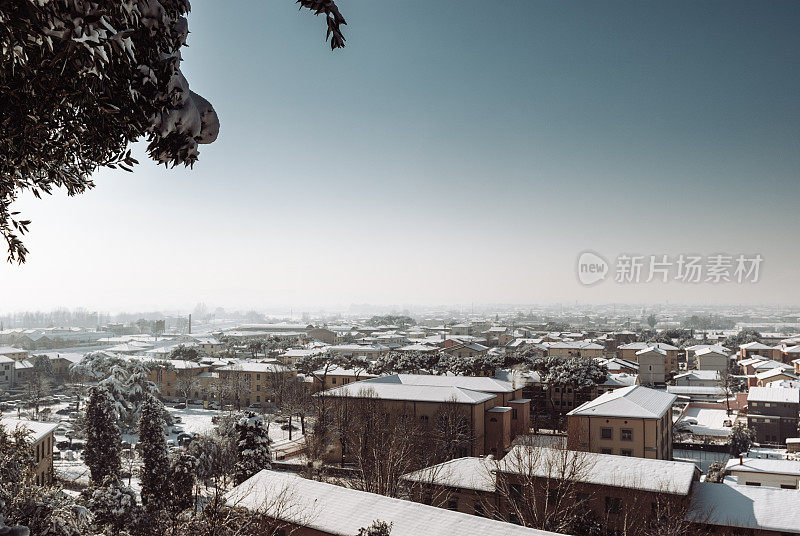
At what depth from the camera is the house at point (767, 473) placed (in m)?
17.3

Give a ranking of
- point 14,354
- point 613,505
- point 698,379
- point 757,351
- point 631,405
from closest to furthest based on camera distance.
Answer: point 613,505 < point 631,405 < point 698,379 < point 14,354 < point 757,351

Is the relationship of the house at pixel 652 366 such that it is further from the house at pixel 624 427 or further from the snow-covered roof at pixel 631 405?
the house at pixel 624 427

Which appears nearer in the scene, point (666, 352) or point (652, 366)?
point (652, 366)

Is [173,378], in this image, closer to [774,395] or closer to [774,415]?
[774,415]

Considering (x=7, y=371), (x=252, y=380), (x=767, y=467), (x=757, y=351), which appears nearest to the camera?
(x=767, y=467)

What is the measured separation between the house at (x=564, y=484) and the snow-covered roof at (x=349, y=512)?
3064 millimetres

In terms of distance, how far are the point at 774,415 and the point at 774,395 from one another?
111 cm

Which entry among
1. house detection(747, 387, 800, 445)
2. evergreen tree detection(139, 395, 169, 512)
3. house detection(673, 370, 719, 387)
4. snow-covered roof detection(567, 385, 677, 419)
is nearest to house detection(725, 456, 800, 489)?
snow-covered roof detection(567, 385, 677, 419)

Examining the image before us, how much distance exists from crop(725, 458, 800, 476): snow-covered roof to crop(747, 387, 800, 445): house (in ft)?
34.3

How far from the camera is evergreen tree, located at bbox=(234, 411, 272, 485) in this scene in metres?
17.8

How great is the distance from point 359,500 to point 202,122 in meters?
10.3

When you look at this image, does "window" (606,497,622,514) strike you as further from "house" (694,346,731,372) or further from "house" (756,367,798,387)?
"house" (694,346,731,372)

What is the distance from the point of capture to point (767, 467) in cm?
1795

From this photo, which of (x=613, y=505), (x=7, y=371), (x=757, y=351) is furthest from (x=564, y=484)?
(x=757, y=351)
